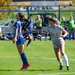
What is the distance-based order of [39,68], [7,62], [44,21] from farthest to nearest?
[44,21]
[7,62]
[39,68]

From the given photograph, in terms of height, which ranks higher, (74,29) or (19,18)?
(19,18)

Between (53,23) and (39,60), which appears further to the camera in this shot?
(39,60)

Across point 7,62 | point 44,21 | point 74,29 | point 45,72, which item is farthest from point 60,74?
point 44,21

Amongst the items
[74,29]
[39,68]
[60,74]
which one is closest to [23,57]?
[39,68]

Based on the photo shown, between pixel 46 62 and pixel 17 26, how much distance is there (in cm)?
314

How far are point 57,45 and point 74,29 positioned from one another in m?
19.2

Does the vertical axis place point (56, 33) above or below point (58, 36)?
above

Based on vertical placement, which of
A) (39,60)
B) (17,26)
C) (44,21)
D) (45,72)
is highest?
(17,26)

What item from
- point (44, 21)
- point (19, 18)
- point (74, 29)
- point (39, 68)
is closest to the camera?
point (19, 18)

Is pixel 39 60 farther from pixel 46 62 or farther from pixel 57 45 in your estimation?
pixel 57 45

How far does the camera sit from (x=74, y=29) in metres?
32.5

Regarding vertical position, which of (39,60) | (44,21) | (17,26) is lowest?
(44,21)

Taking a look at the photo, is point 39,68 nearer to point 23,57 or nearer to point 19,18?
point 23,57

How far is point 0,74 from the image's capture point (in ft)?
40.3
